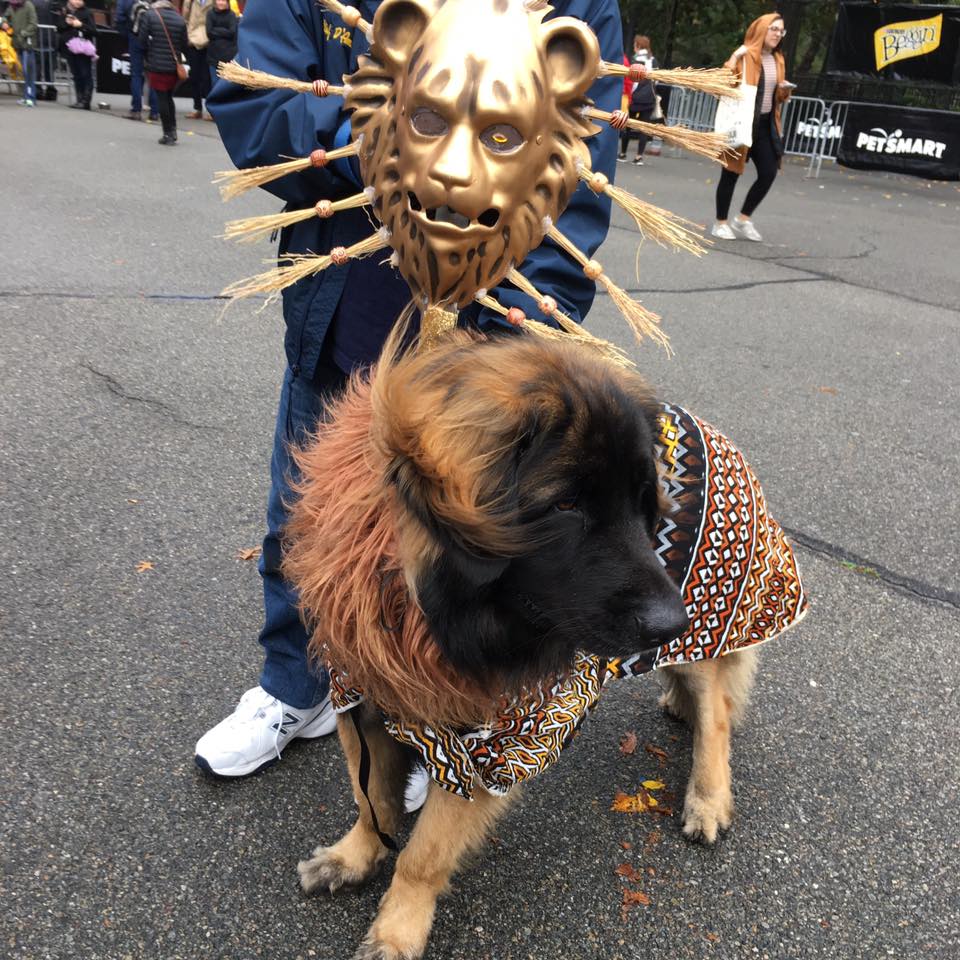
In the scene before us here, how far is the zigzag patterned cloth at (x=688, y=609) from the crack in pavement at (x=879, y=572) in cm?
145

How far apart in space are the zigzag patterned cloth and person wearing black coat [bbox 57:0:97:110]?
57.0 feet

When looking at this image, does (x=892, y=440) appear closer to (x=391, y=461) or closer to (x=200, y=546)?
(x=200, y=546)

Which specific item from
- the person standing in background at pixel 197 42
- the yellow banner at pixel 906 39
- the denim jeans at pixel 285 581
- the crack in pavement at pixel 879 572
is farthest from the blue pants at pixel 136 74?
the denim jeans at pixel 285 581

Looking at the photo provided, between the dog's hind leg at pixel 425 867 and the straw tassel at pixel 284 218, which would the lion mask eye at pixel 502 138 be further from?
the dog's hind leg at pixel 425 867

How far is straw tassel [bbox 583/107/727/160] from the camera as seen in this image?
1.66 metres

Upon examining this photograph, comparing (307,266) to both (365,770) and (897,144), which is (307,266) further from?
(897,144)

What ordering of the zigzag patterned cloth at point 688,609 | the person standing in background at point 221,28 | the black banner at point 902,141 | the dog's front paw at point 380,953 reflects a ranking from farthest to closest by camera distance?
the black banner at point 902,141, the person standing in background at point 221,28, the dog's front paw at point 380,953, the zigzag patterned cloth at point 688,609

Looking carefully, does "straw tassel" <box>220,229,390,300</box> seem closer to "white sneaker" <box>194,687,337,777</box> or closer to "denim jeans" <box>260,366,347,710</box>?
"denim jeans" <box>260,366,347,710</box>

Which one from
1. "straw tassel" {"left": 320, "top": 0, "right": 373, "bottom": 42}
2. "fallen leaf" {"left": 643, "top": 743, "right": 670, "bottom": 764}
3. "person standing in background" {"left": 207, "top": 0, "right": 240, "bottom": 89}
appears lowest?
"fallen leaf" {"left": 643, "top": 743, "right": 670, "bottom": 764}

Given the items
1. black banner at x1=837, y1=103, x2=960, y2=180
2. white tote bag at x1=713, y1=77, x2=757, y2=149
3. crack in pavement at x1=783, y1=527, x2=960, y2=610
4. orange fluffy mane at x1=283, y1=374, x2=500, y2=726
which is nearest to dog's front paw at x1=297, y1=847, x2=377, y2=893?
orange fluffy mane at x1=283, y1=374, x2=500, y2=726

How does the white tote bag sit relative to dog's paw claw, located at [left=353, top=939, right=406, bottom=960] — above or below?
above

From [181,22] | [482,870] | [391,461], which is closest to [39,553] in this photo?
[482,870]

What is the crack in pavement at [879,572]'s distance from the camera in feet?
12.4

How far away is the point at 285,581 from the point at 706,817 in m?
1.33
